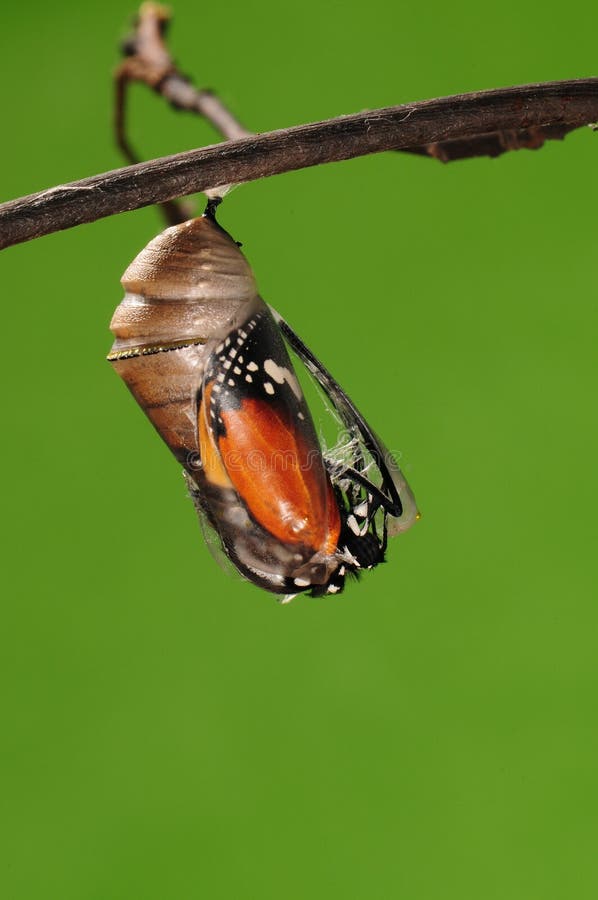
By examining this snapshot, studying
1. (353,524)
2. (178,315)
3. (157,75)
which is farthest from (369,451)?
(157,75)

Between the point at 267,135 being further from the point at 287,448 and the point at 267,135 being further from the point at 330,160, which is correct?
the point at 287,448

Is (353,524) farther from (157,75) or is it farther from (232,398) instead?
(157,75)

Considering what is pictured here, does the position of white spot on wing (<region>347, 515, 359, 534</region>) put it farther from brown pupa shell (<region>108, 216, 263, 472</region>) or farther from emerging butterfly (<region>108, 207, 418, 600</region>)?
brown pupa shell (<region>108, 216, 263, 472</region>)

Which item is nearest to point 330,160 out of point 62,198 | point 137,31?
point 62,198

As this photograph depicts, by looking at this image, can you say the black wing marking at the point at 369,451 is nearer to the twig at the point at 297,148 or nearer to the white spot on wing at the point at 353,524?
the white spot on wing at the point at 353,524

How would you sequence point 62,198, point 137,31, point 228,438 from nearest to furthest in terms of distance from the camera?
point 62,198 < point 228,438 < point 137,31

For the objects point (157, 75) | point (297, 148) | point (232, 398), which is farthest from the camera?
point (157, 75)
